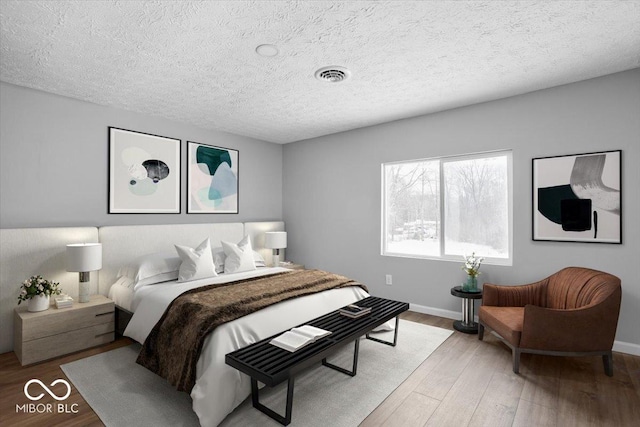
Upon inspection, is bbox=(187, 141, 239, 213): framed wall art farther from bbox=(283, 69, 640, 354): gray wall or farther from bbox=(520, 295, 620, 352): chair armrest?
bbox=(520, 295, 620, 352): chair armrest

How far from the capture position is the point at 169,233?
4117mm

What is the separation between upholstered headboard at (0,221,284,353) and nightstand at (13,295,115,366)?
0.23 meters

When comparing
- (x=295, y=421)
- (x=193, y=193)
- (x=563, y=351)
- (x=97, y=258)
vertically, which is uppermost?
(x=193, y=193)

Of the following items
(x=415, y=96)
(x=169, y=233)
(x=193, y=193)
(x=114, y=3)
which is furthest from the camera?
(x=193, y=193)

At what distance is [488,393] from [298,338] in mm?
1480

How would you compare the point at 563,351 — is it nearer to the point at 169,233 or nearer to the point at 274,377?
the point at 274,377

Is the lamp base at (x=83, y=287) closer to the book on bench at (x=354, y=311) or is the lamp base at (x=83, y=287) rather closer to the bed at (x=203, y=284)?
the bed at (x=203, y=284)

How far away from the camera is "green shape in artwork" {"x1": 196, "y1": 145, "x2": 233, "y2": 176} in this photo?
4578mm

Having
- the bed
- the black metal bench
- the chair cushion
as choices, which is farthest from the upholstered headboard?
the chair cushion

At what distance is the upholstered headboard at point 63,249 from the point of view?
298 cm

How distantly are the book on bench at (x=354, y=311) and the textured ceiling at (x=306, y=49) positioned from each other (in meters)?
2.15

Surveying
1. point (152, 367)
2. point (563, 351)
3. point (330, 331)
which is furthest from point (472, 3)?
point (152, 367)

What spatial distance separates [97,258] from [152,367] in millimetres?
1357

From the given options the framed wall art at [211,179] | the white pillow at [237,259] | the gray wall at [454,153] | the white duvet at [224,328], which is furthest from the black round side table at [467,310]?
the framed wall art at [211,179]
